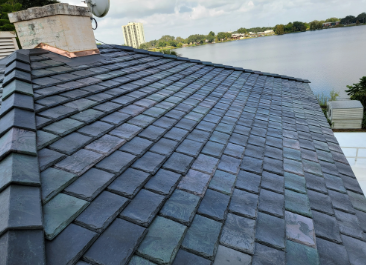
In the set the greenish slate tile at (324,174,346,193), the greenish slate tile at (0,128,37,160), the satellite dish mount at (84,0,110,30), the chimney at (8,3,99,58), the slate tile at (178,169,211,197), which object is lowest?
the greenish slate tile at (324,174,346,193)

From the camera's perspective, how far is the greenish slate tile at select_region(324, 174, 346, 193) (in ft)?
9.31

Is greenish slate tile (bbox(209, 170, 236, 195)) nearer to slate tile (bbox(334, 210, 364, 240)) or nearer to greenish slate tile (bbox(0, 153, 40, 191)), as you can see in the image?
slate tile (bbox(334, 210, 364, 240))

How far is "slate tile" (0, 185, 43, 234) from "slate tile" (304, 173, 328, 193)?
2.82 meters

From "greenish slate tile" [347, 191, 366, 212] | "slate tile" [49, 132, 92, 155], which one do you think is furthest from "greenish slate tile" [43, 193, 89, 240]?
"greenish slate tile" [347, 191, 366, 212]

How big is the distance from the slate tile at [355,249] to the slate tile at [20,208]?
8.01 feet

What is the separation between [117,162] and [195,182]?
0.79 meters

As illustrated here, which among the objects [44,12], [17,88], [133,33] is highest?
[133,33]

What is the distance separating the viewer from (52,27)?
168 inches

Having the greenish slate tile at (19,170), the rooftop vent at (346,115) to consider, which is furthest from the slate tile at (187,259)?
the rooftop vent at (346,115)

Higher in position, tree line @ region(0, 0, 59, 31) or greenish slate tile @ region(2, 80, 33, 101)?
tree line @ region(0, 0, 59, 31)

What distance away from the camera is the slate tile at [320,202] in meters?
2.35

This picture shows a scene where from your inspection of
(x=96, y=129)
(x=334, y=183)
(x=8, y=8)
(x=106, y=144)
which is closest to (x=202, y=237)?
(x=106, y=144)

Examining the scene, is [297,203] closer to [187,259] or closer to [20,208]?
[187,259]

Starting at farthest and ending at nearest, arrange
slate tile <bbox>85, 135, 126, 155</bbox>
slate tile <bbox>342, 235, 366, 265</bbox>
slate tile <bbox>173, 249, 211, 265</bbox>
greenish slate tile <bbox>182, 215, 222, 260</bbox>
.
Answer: slate tile <bbox>85, 135, 126, 155</bbox>, slate tile <bbox>342, 235, 366, 265</bbox>, greenish slate tile <bbox>182, 215, 222, 260</bbox>, slate tile <bbox>173, 249, 211, 265</bbox>
